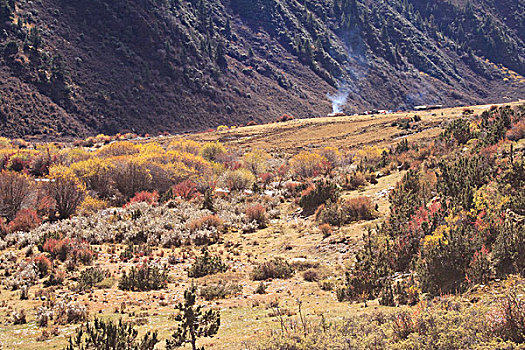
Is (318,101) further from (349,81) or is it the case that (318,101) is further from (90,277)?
(90,277)

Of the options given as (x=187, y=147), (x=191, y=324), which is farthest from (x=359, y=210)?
(x=187, y=147)

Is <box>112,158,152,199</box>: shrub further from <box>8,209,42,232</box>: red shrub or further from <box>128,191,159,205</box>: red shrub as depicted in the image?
<box>8,209,42,232</box>: red shrub

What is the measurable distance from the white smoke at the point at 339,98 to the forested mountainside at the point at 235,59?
988 mm

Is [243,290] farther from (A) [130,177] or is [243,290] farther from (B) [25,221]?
(A) [130,177]

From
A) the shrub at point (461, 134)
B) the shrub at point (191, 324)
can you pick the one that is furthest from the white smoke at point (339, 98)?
the shrub at point (191, 324)

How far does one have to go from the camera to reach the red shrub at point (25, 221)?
1552 centimetres

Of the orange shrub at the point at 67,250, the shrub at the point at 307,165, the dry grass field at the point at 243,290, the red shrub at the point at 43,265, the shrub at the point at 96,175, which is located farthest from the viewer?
the shrub at the point at 307,165

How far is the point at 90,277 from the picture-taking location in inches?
393

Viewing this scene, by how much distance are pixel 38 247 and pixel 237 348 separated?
9682mm

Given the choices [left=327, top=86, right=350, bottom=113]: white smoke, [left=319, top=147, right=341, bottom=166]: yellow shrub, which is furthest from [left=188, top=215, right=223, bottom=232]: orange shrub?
[left=327, top=86, right=350, bottom=113]: white smoke

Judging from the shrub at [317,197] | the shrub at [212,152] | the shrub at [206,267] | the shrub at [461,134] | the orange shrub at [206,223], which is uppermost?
the shrub at [212,152]

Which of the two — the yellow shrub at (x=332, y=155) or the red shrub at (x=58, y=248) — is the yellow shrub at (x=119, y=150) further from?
the red shrub at (x=58, y=248)

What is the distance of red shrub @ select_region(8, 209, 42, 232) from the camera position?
15.5 m

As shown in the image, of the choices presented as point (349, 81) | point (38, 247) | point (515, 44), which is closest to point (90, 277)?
point (38, 247)
